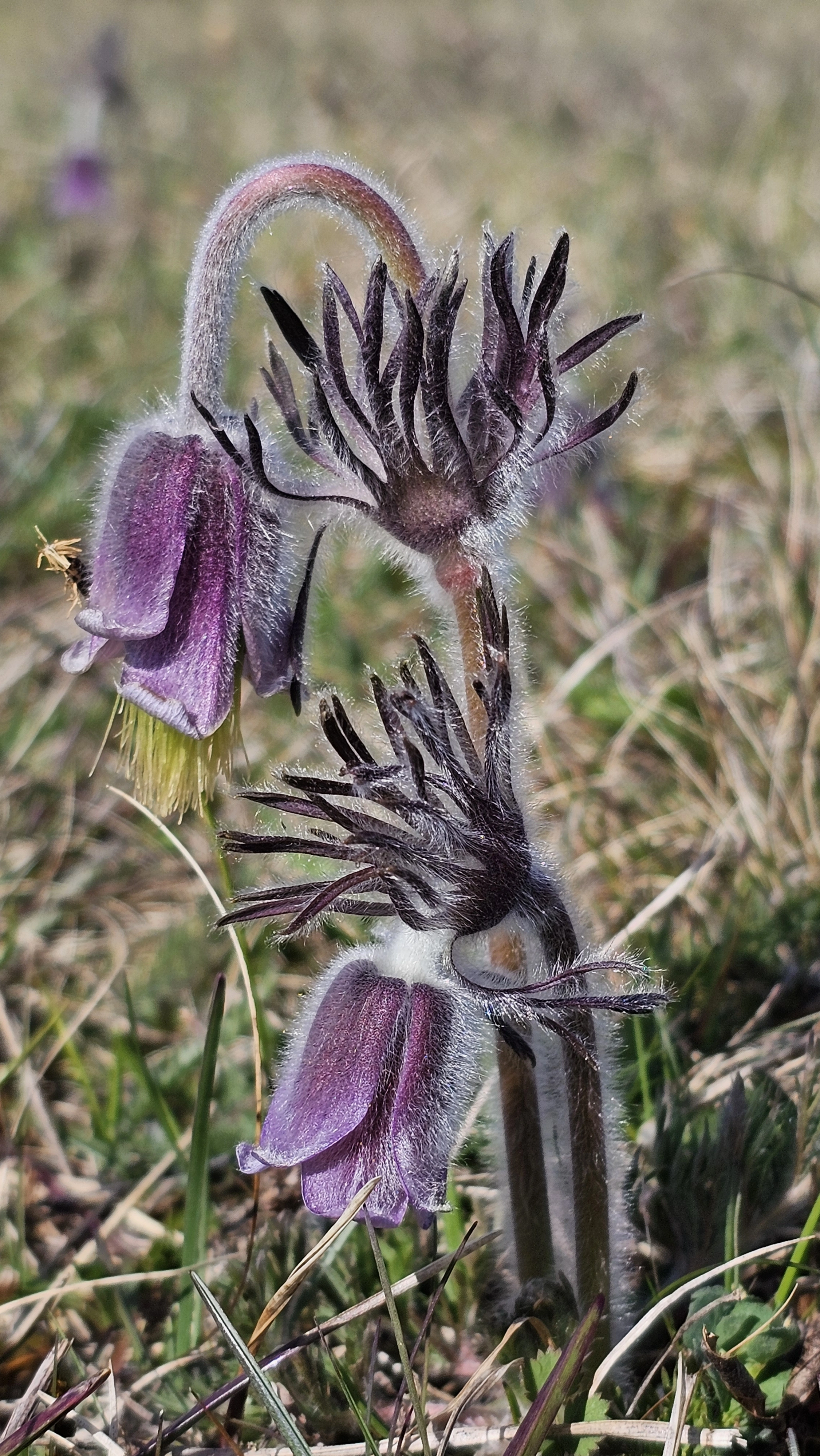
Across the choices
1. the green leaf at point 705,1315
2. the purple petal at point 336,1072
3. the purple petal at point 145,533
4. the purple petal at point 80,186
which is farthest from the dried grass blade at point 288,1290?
the purple petal at point 80,186

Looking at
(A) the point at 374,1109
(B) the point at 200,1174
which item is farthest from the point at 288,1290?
(A) the point at 374,1109

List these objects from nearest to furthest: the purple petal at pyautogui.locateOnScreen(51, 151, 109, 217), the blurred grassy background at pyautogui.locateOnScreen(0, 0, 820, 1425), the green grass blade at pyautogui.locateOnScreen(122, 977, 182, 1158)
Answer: the green grass blade at pyautogui.locateOnScreen(122, 977, 182, 1158), the blurred grassy background at pyautogui.locateOnScreen(0, 0, 820, 1425), the purple petal at pyautogui.locateOnScreen(51, 151, 109, 217)

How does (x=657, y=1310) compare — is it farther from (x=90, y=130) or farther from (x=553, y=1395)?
(x=90, y=130)

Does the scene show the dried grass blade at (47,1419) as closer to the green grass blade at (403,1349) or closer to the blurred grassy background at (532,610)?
the blurred grassy background at (532,610)

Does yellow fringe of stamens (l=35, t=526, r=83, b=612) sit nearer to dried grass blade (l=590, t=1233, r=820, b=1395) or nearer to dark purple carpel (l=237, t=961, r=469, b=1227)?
dark purple carpel (l=237, t=961, r=469, b=1227)

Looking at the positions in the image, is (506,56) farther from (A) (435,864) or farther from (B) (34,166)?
(A) (435,864)

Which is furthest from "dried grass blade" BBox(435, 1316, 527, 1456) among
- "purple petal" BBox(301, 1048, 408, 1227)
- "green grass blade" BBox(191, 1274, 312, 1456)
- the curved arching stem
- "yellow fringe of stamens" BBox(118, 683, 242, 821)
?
the curved arching stem

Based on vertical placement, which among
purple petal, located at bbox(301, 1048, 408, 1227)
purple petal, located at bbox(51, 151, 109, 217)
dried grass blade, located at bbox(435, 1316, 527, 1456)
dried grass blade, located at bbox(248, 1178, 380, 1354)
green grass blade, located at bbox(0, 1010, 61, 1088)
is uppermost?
purple petal, located at bbox(51, 151, 109, 217)

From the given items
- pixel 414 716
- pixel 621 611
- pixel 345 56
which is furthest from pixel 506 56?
pixel 414 716
